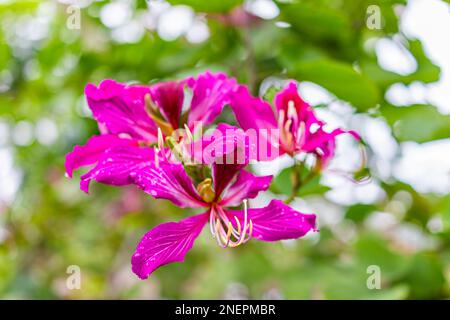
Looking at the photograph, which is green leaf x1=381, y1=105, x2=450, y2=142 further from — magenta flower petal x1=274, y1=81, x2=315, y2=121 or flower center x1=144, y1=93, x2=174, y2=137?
flower center x1=144, y1=93, x2=174, y2=137

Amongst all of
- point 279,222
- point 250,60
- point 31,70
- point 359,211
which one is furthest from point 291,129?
point 31,70

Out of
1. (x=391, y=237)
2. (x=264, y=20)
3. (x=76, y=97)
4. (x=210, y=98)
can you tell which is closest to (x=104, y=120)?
(x=210, y=98)

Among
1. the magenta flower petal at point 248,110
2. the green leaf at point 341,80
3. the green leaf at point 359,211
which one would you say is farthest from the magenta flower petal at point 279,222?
the green leaf at point 359,211

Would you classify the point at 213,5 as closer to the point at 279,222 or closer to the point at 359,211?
the point at 279,222

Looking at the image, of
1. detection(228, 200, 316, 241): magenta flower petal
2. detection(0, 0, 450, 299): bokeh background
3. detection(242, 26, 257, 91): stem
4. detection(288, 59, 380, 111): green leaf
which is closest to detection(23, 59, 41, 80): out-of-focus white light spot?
detection(0, 0, 450, 299): bokeh background

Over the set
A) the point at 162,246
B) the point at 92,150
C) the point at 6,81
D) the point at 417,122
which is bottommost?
the point at 162,246

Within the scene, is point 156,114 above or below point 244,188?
above
